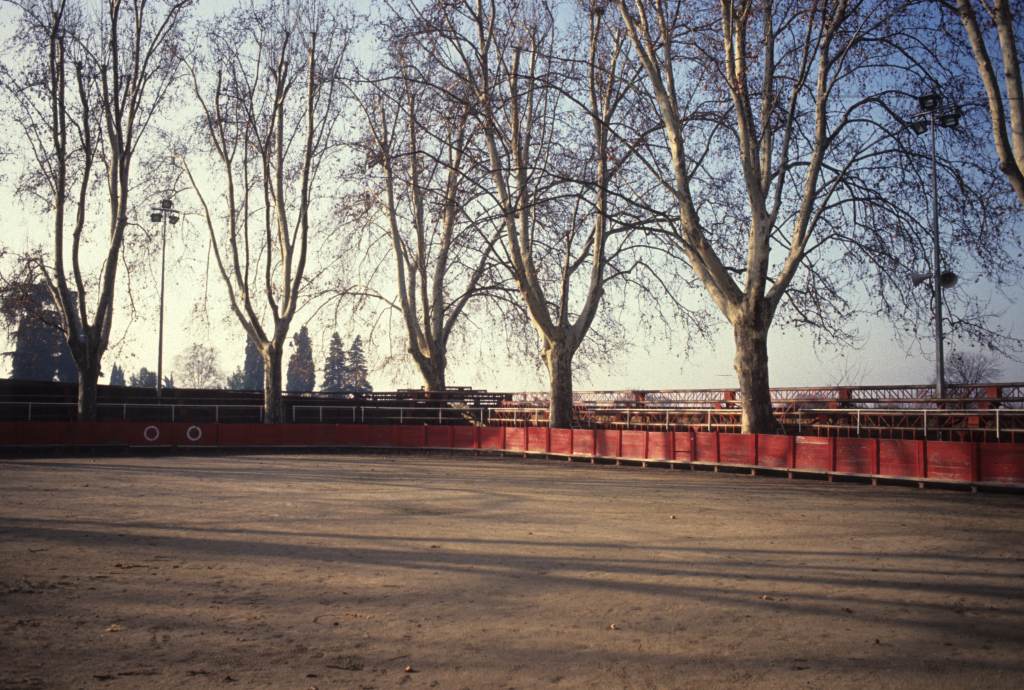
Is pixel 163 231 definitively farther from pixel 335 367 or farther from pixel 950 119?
pixel 335 367

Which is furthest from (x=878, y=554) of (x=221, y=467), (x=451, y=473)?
(x=221, y=467)

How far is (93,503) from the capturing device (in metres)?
14.4

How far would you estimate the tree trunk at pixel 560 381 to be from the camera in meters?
31.5

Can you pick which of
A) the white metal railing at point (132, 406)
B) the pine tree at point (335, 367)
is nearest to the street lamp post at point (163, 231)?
the white metal railing at point (132, 406)

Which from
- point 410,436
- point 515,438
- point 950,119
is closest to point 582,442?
point 515,438

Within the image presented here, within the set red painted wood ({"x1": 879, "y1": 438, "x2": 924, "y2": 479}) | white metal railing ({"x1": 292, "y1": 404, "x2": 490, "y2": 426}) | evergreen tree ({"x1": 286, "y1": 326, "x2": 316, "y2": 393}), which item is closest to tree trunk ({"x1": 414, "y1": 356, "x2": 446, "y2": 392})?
white metal railing ({"x1": 292, "y1": 404, "x2": 490, "y2": 426})

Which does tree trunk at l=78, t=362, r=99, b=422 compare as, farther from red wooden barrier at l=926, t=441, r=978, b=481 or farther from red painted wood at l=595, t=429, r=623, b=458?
red wooden barrier at l=926, t=441, r=978, b=481

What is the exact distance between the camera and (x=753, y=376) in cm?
2422

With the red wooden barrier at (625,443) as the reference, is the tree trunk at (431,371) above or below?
above

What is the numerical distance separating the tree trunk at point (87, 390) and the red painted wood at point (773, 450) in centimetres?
2478

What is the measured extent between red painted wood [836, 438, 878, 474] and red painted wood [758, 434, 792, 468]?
1585 millimetres

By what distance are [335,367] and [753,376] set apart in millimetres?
93260

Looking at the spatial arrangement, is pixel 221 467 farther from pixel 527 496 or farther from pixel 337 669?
pixel 337 669

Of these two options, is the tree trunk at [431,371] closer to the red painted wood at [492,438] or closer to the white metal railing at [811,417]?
the white metal railing at [811,417]
